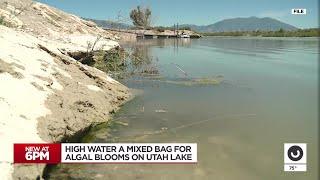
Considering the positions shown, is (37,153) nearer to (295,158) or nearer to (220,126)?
(295,158)

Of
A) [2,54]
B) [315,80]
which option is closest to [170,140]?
[2,54]

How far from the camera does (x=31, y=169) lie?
592 centimetres

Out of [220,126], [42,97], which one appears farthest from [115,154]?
[220,126]

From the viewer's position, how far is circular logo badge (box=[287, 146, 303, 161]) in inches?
278

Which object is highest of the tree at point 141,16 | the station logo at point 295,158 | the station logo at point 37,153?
the tree at point 141,16

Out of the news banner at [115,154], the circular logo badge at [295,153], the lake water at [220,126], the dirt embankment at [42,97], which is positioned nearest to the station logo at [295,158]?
the circular logo badge at [295,153]

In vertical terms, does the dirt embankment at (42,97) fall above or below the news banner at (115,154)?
above

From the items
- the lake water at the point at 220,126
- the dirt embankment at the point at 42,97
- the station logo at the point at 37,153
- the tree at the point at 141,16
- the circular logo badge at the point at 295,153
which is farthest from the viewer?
the tree at the point at 141,16

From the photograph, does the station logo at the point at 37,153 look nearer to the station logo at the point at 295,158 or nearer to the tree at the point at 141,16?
the station logo at the point at 295,158

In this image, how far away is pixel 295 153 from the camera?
7.14m

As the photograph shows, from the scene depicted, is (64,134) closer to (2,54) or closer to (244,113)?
(2,54)

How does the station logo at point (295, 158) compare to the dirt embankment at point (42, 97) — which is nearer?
the dirt embankment at point (42, 97)

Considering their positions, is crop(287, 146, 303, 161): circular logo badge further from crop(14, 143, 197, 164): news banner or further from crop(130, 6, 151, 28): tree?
crop(130, 6, 151, 28): tree

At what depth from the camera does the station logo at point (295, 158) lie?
682cm
